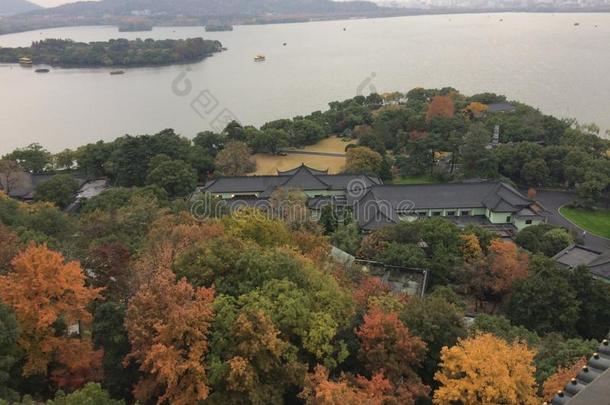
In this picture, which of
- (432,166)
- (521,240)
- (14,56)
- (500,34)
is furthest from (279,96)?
(500,34)

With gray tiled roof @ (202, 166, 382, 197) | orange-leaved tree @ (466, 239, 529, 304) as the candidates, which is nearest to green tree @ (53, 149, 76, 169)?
gray tiled roof @ (202, 166, 382, 197)

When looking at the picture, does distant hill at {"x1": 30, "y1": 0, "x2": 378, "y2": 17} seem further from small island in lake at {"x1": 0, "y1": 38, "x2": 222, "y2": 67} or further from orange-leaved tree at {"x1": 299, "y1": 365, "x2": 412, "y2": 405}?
orange-leaved tree at {"x1": 299, "y1": 365, "x2": 412, "y2": 405}

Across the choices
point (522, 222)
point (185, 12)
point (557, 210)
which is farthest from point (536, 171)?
point (185, 12)

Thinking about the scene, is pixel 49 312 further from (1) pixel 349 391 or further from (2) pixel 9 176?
(2) pixel 9 176

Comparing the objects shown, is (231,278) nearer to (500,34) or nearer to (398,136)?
(398,136)

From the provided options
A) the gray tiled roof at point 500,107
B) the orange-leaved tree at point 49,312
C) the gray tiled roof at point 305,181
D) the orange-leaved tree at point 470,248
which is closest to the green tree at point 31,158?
the gray tiled roof at point 305,181

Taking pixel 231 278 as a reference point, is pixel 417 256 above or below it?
below

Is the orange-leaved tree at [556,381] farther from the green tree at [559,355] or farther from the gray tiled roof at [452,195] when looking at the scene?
the gray tiled roof at [452,195]
